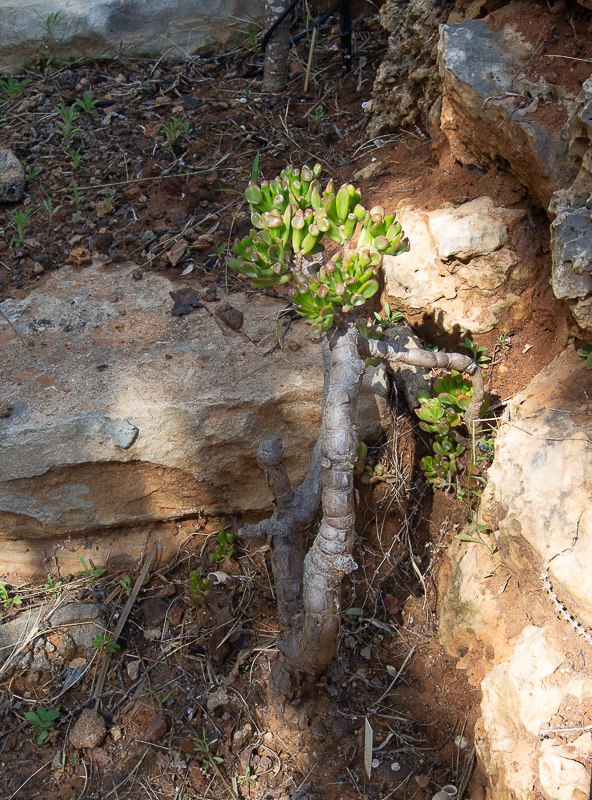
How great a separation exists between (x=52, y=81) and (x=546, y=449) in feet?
12.5

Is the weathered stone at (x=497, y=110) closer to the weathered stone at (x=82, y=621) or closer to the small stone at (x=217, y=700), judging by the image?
the small stone at (x=217, y=700)

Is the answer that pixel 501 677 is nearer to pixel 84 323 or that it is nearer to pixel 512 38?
pixel 84 323

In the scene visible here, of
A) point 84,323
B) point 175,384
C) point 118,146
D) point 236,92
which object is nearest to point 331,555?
point 175,384

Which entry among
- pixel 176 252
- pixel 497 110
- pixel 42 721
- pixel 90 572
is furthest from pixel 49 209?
pixel 42 721

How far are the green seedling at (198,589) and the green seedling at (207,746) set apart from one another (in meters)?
0.46

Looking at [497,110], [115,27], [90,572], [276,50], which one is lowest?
[90,572]

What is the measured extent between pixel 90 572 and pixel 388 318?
1644mm

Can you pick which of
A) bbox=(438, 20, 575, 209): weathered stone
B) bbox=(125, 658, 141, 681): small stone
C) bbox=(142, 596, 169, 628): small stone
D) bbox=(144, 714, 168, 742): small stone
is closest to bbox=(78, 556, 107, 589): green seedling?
bbox=(142, 596, 169, 628): small stone

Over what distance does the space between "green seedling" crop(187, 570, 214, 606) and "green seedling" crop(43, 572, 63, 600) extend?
1.80 feet

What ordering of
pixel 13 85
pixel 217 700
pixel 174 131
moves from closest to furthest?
pixel 217 700 < pixel 174 131 < pixel 13 85

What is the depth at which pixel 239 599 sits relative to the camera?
254 cm

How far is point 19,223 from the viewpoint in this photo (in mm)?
3260

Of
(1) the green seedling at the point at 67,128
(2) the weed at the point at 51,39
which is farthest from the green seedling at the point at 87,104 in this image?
(2) the weed at the point at 51,39

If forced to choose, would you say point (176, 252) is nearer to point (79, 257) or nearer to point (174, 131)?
point (79, 257)
